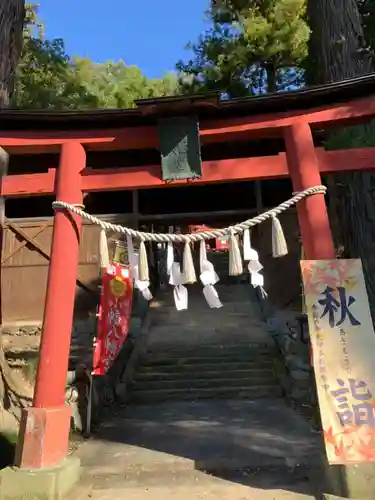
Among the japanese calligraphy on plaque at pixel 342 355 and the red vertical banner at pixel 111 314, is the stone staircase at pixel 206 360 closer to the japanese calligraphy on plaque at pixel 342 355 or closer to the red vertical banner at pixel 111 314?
the red vertical banner at pixel 111 314

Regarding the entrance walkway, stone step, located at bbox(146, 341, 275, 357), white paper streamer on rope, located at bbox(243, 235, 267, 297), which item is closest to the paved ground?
the entrance walkway

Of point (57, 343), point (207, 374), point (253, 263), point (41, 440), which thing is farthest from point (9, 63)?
point (207, 374)

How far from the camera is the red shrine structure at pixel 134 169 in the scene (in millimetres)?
4953

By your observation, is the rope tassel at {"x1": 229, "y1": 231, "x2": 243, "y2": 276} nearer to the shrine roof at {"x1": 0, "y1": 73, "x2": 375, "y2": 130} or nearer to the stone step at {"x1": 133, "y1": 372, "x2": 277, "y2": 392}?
the shrine roof at {"x1": 0, "y1": 73, "x2": 375, "y2": 130}

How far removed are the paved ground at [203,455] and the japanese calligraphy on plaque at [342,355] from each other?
28.1 inches

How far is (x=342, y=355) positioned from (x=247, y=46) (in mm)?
14264

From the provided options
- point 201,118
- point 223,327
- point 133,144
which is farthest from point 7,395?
point 223,327

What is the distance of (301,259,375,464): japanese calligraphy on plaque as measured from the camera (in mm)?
4305

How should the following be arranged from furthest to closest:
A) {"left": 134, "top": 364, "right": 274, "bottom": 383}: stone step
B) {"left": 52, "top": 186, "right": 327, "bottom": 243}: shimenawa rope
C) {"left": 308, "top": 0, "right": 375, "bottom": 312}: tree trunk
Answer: {"left": 134, "top": 364, "right": 274, "bottom": 383}: stone step
{"left": 308, "top": 0, "right": 375, "bottom": 312}: tree trunk
{"left": 52, "top": 186, "right": 327, "bottom": 243}: shimenawa rope

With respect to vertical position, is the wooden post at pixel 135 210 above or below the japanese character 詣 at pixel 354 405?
above

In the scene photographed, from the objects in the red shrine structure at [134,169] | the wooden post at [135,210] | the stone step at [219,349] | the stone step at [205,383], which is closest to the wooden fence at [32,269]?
the wooden post at [135,210]

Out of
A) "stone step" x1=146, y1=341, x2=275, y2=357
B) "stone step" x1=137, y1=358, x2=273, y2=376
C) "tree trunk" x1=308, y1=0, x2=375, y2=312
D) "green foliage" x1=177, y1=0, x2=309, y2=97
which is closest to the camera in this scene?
"tree trunk" x1=308, y1=0, x2=375, y2=312

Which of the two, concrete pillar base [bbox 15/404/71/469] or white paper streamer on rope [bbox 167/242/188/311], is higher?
white paper streamer on rope [bbox 167/242/188/311]

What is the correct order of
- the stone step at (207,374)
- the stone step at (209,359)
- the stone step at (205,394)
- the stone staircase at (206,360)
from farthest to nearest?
the stone step at (209,359), the stone step at (207,374), the stone staircase at (206,360), the stone step at (205,394)
